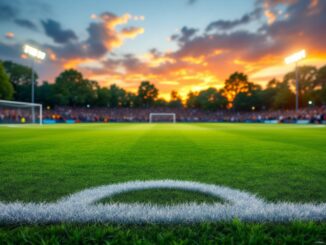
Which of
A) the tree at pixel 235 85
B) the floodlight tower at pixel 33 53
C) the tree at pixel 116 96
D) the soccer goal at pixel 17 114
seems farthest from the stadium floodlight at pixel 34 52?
the tree at pixel 235 85

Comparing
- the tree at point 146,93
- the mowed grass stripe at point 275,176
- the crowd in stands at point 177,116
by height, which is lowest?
the mowed grass stripe at point 275,176

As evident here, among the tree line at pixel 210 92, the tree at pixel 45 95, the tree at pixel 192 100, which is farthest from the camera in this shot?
the tree at pixel 192 100

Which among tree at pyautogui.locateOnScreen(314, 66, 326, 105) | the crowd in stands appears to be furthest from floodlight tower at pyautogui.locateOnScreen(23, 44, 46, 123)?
tree at pyautogui.locateOnScreen(314, 66, 326, 105)

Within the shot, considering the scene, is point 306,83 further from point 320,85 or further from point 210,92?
point 210,92

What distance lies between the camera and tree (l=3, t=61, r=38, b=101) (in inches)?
2618

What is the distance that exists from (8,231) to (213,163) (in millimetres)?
3511

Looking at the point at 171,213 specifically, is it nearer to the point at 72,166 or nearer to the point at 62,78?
the point at 72,166

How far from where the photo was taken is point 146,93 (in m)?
87.6

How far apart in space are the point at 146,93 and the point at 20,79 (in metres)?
40.9

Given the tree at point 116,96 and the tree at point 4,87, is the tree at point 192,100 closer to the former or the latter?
the tree at point 116,96

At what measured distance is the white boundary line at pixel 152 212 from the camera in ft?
6.00

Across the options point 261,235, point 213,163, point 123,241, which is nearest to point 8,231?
point 123,241

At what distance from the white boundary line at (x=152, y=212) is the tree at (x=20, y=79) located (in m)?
74.7

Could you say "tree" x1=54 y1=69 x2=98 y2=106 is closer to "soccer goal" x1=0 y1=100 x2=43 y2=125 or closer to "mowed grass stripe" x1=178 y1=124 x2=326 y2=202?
"soccer goal" x1=0 y1=100 x2=43 y2=125
